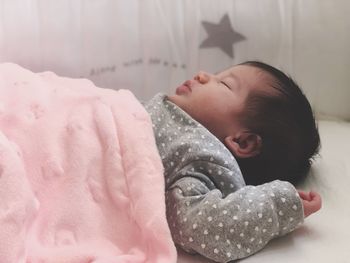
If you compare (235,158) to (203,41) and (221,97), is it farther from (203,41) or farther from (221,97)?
A: (203,41)

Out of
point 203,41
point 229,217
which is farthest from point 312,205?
point 203,41

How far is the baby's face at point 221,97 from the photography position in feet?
3.36

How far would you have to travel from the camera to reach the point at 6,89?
0.98m

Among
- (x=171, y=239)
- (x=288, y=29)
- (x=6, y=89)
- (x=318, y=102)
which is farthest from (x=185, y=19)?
(x=171, y=239)

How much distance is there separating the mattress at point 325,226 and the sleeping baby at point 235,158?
2 cm

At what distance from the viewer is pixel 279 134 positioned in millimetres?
988

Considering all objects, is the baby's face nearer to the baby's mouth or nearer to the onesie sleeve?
the baby's mouth

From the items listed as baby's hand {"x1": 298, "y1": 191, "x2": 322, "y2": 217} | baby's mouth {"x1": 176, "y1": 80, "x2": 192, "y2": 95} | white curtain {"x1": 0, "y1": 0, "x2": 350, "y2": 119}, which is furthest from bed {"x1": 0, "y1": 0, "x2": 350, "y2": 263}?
baby's hand {"x1": 298, "y1": 191, "x2": 322, "y2": 217}

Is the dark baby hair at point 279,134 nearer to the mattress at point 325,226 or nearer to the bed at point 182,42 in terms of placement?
the mattress at point 325,226

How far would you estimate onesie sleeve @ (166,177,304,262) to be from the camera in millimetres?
817

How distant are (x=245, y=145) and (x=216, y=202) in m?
0.19

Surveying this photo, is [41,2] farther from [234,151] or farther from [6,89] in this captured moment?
[234,151]

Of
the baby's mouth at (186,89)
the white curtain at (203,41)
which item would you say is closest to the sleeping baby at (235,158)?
the baby's mouth at (186,89)

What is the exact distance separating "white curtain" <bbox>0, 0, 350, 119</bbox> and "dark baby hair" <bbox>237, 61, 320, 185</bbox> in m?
0.27
